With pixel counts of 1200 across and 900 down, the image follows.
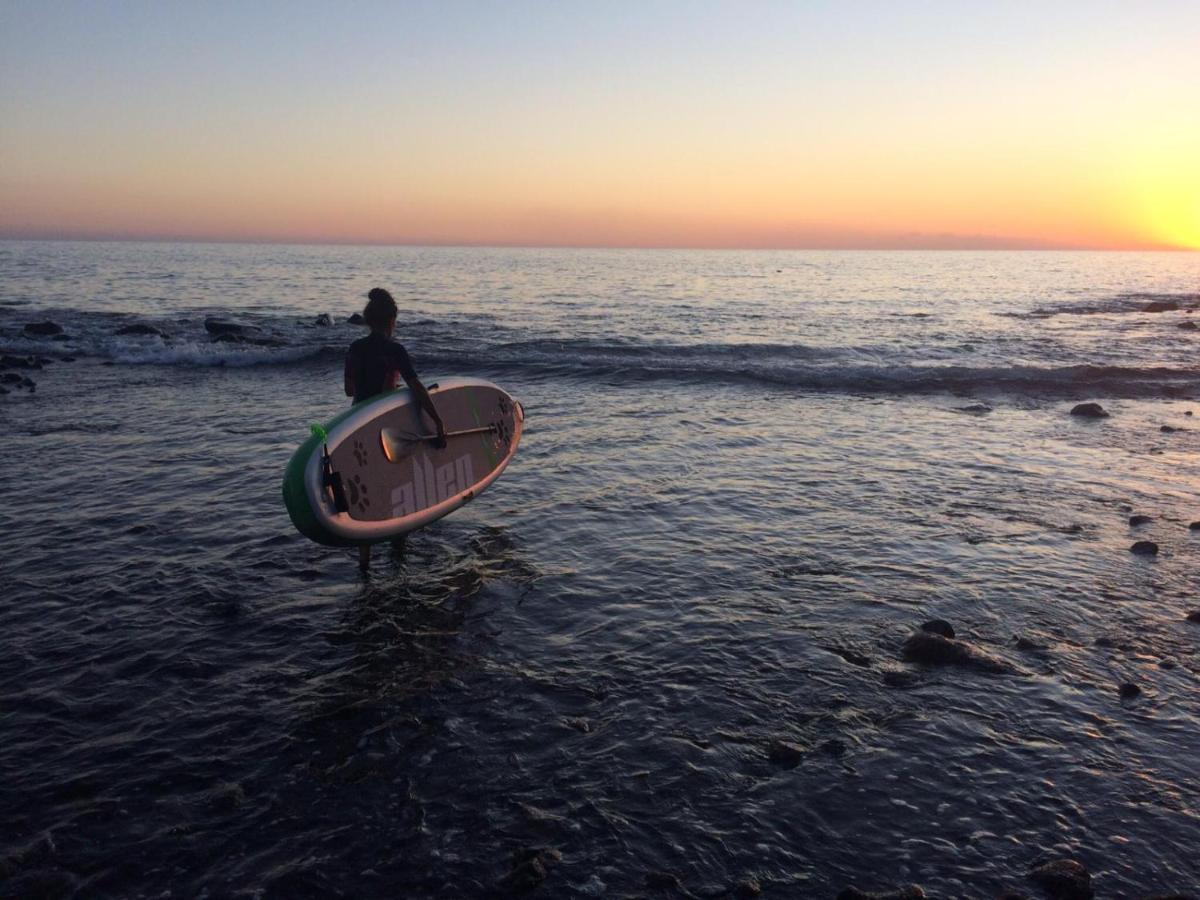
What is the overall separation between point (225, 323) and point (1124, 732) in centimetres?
3625

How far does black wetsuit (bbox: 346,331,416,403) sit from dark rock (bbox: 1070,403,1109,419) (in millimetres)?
17269

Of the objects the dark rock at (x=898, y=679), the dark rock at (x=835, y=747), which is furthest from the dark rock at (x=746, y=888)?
the dark rock at (x=898, y=679)

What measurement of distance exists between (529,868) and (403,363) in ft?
19.8

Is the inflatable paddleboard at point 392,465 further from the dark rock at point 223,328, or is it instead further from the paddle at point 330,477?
the dark rock at point 223,328

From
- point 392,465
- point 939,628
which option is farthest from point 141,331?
point 939,628

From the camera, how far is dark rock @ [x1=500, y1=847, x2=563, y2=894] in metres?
4.44

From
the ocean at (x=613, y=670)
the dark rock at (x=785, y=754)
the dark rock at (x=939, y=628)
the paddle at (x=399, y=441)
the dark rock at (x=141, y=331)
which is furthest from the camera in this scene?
the dark rock at (x=141, y=331)

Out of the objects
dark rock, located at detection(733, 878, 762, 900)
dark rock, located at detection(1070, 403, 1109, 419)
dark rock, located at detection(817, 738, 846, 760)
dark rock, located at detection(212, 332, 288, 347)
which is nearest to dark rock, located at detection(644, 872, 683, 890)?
dark rock, located at detection(733, 878, 762, 900)

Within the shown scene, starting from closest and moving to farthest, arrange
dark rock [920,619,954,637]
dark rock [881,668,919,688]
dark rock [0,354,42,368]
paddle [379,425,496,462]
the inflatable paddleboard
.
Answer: dark rock [881,668,919,688] < dark rock [920,619,954,637] < the inflatable paddleboard < paddle [379,425,496,462] < dark rock [0,354,42,368]

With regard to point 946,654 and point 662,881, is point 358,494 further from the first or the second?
point 946,654

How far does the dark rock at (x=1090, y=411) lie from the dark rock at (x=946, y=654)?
1495 centimetres

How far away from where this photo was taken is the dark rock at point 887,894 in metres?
4.35

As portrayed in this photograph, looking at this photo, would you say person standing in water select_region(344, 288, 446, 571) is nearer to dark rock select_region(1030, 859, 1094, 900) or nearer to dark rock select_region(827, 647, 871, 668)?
dark rock select_region(827, 647, 871, 668)

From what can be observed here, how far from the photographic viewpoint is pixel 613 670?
682 centimetres
